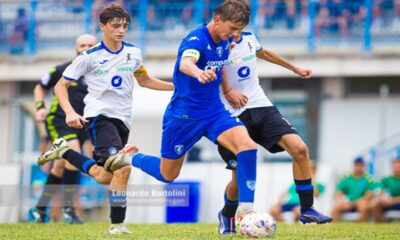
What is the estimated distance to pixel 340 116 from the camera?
20938 mm

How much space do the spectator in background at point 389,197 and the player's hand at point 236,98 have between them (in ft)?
26.3

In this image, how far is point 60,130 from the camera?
12.2 metres

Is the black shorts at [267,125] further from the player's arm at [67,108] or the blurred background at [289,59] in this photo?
the blurred background at [289,59]

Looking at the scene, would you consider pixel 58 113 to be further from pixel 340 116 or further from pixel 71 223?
pixel 340 116

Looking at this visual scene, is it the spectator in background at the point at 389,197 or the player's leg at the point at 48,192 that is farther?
the spectator in background at the point at 389,197

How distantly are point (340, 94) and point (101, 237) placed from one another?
43.0 feet

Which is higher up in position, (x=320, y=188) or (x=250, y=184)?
(x=250, y=184)

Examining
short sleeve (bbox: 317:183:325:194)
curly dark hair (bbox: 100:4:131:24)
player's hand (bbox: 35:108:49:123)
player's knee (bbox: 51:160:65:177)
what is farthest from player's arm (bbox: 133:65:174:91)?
short sleeve (bbox: 317:183:325:194)

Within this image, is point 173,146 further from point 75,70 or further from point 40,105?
point 40,105

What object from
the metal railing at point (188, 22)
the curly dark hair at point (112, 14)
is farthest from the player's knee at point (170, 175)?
the metal railing at point (188, 22)

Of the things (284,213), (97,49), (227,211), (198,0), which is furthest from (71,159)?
(198,0)

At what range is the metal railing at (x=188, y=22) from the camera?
65.5ft

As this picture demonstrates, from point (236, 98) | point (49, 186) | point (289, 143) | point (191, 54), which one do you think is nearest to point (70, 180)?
point (49, 186)

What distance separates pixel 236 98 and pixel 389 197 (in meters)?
8.28
